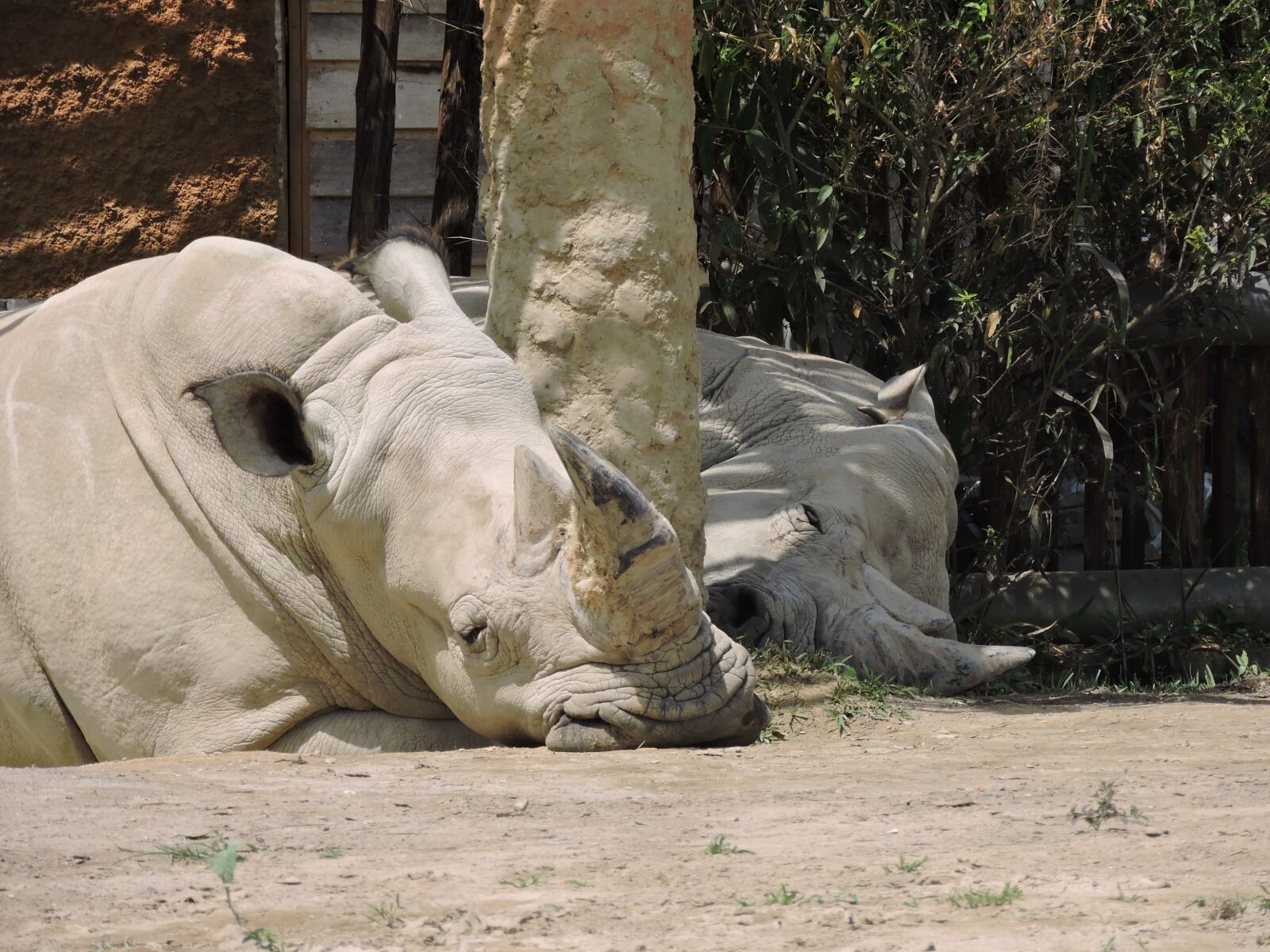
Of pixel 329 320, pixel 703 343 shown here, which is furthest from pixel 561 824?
pixel 703 343

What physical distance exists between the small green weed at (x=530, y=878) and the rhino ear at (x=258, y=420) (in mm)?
1949

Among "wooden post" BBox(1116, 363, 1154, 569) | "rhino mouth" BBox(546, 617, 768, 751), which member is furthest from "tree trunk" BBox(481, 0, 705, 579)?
"wooden post" BBox(1116, 363, 1154, 569)

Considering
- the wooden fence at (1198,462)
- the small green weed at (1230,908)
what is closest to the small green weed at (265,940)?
the small green weed at (1230,908)

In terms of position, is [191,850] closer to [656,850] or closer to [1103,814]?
[656,850]

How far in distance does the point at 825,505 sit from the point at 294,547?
192 cm

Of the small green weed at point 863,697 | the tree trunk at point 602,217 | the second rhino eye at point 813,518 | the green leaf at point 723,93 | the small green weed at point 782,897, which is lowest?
the small green weed at point 863,697

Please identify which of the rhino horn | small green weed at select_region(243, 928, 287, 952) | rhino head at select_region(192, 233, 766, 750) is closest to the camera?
small green weed at select_region(243, 928, 287, 952)

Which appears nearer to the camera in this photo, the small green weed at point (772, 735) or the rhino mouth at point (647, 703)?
the rhino mouth at point (647, 703)

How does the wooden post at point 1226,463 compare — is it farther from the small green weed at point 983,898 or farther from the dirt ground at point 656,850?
the small green weed at point 983,898

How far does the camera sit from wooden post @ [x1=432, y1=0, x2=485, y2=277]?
817cm

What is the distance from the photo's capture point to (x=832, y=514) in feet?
19.2

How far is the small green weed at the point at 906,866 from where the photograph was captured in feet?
9.24

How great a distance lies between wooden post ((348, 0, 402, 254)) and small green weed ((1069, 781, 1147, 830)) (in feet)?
18.7

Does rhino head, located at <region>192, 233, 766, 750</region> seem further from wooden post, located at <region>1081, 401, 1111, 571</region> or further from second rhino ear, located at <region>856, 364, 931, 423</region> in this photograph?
wooden post, located at <region>1081, 401, 1111, 571</region>
